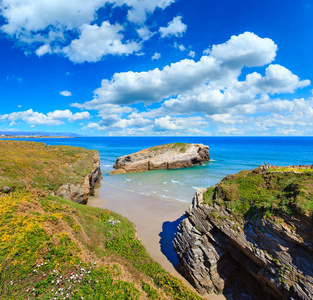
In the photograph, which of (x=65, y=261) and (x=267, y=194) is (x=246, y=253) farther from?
(x=65, y=261)

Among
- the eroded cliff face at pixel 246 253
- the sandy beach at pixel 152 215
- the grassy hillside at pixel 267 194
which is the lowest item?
the sandy beach at pixel 152 215

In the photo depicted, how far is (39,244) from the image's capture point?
9398 mm

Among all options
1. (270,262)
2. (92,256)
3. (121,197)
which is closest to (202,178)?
(121,197)

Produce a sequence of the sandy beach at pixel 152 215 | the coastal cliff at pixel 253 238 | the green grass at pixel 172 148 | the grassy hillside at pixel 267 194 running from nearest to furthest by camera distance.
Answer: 1. the coastal cliff at pixel 253 238
2. the grassy hillside at pixel 267 194
3. the sandy beach at pixel 152 215
4. the green grass at pixel 172 148

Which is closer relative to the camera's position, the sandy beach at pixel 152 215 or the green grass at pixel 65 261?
the green grass at pixel 65 261

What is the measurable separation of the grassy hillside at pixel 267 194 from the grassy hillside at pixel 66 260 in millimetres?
6600

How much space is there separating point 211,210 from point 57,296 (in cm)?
1080

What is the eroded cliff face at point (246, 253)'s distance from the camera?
31.2 ft

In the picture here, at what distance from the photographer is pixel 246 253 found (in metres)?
11.8

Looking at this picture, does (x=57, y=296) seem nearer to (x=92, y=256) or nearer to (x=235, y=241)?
(x=92, y=256)

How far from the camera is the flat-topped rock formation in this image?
56438 millimetres

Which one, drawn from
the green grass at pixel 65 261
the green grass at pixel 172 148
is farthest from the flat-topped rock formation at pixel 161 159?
the green grass at pixel 65 261

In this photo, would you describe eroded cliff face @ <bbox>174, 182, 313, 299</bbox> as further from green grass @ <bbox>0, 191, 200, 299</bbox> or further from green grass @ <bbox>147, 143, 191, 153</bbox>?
green grass @ <bbox>147, 143, 191, 153</bbox>

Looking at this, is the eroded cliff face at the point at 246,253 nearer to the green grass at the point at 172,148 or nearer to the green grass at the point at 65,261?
the green grass at the point at 65,261
